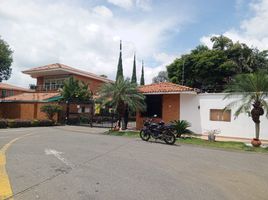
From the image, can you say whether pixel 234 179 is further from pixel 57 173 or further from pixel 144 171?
pixel 57 173

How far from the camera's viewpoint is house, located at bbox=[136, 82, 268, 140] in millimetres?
18656

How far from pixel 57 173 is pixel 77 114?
2239cm

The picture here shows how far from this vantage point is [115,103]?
21.2 metres

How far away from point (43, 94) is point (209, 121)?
22784mm

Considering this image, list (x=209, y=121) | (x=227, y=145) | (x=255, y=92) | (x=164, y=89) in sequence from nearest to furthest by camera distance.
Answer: (x=255, y=92) < (x=227, y=145) < (x=209, y=121) < (x=164, y=89)

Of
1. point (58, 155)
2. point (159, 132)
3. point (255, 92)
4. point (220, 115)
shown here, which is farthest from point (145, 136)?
point (58, 155)

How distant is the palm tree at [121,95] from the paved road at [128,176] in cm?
1008

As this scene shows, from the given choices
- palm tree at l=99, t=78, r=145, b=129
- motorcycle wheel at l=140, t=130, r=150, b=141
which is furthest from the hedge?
motorcycle wheel at l=140, t=130, r=150, b=141

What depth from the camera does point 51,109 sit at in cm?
2747

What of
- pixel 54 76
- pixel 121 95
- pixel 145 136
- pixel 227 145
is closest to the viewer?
pixel 227 145

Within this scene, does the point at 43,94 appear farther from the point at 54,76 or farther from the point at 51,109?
the point at 51,109

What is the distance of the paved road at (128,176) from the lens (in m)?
5.94

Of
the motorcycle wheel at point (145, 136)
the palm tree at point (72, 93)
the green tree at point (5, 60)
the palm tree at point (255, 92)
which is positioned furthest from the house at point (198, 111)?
the green tree at point (5, 60)

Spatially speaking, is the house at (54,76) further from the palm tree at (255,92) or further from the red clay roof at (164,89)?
the palm tree at (255,92)
